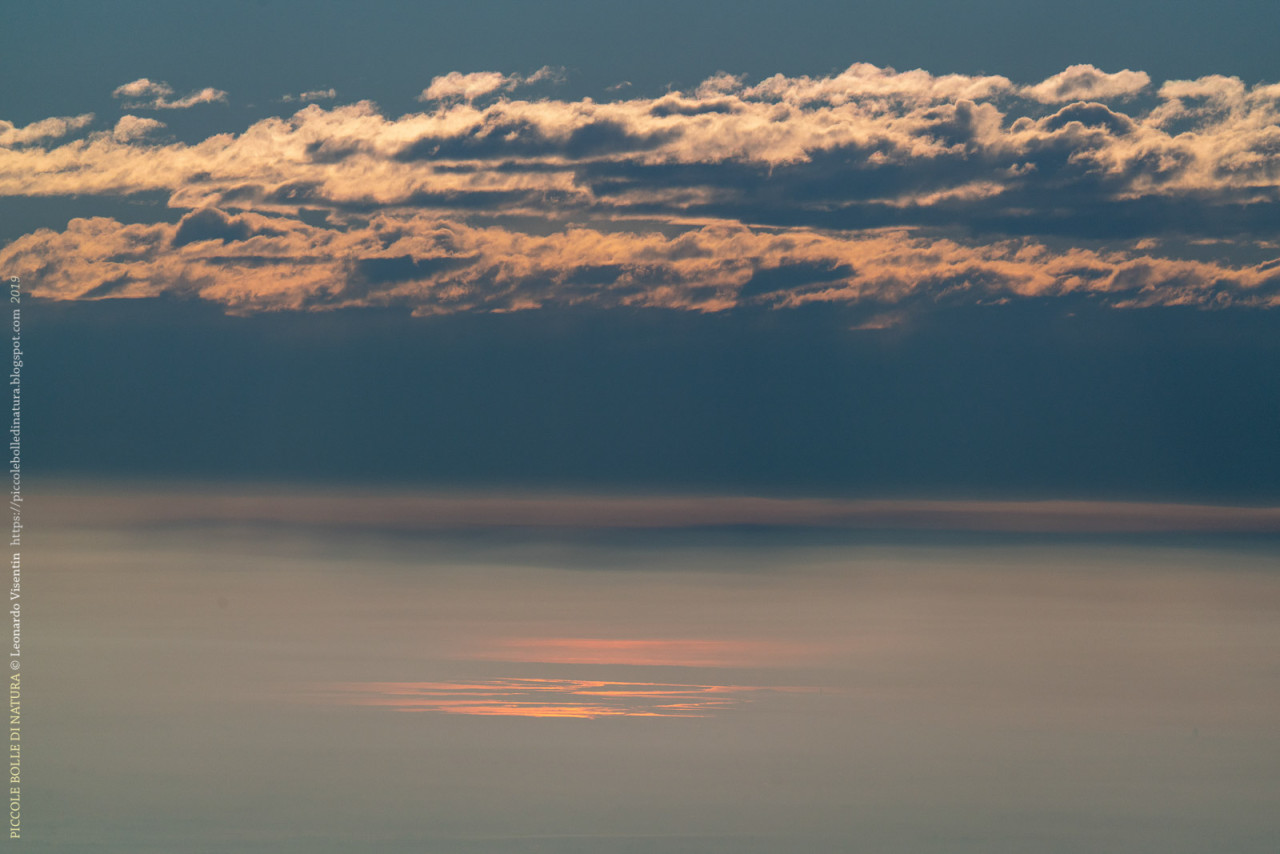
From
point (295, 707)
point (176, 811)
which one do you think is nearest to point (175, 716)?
point (295, 707)

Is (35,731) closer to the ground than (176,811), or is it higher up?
higher up

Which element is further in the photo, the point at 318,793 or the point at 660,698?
the point at 660,698

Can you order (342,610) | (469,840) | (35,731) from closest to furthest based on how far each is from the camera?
(469,840) → (35,731) → (342,610)

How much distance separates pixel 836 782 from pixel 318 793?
13007mm

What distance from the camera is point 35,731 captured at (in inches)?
1313

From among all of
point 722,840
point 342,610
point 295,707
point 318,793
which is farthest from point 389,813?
point 342,610

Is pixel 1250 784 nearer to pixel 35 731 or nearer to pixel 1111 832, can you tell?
pixel 1111 832

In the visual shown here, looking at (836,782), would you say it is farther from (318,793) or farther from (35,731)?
(35,731)

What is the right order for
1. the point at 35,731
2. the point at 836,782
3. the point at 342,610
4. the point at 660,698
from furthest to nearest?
the point at 342,610, the point at 660,698, the point at 35,731, the point at 836,782

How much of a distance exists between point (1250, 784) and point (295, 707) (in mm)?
27546

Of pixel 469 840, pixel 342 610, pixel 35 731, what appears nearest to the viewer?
pixel 469 840

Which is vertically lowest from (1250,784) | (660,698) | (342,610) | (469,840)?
(469,840)

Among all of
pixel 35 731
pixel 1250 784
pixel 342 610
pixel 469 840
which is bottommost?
pixel 469 840

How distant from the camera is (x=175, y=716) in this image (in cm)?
3594
